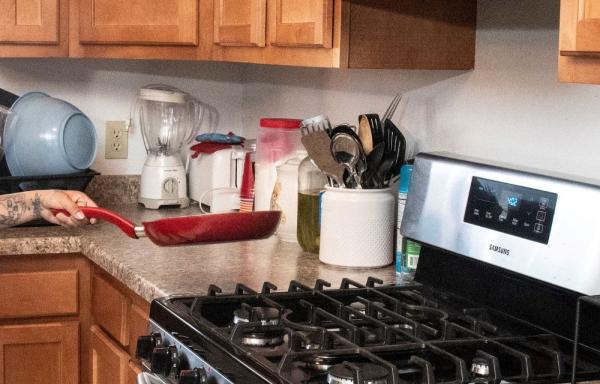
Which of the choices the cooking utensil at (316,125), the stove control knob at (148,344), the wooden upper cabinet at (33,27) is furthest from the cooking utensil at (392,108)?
the wooden upper cabinet at (33,27)

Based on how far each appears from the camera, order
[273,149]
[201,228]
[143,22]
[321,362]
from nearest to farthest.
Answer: [321,362], [201,228], [273,149], [143,22]

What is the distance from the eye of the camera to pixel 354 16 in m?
2.00

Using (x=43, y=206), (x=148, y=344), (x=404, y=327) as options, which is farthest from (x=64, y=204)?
(x=404, y=327)

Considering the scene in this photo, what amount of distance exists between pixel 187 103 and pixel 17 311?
3.05ft

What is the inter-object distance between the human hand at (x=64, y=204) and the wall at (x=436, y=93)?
769 millimetres

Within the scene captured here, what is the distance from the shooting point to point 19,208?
7.55 feet

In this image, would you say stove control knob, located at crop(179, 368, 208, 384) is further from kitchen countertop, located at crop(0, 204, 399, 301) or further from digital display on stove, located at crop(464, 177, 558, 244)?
digital display on stove, located at crop(464, 177, 558, 244)

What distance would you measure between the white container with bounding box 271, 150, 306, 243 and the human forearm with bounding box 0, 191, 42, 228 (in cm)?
58

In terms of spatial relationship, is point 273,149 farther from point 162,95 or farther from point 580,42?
point 580,42

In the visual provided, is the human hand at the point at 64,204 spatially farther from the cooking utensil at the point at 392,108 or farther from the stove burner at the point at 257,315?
the cooking utensil at the point at 392,108

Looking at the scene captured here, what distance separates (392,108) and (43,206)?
829 millimetres

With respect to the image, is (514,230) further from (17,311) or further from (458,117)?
(17,311)

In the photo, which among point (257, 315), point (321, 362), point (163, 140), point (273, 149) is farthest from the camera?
point (163, 140)

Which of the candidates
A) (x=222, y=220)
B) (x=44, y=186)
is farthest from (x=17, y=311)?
(x=222, y=220)
